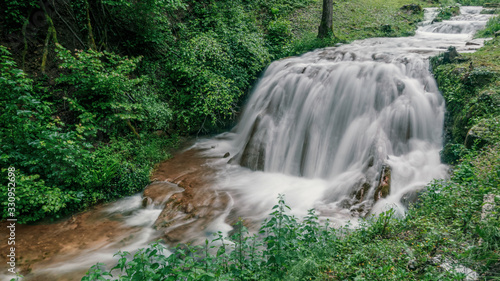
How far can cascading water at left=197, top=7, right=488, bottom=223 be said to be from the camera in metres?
6.14

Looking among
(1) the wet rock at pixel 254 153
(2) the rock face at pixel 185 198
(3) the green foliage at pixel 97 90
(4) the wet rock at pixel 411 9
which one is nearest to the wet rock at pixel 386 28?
(4) the wet rock at pixel 411 9

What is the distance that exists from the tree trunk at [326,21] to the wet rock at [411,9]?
7.17m

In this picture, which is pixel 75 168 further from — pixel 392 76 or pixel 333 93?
pixel 392 76

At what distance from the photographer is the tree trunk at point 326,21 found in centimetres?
1319

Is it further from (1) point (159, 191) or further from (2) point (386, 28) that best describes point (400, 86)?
(2) point (386, 28)

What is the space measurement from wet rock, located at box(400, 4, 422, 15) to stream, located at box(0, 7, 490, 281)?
7760mm

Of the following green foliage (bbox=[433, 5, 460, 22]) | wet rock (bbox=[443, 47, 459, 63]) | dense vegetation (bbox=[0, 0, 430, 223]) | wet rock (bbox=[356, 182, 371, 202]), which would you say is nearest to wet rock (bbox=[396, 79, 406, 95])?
wet rock (bbox=[443, 47, 459, 63])

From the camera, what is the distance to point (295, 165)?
798cm

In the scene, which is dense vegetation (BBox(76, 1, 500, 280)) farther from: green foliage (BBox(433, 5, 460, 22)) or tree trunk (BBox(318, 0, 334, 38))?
green foliage (BBox(433, 5, 460, 22))

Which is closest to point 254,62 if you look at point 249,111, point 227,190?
point 249,111

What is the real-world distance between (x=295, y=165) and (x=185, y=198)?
126 inches

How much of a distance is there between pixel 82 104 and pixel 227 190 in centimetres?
412

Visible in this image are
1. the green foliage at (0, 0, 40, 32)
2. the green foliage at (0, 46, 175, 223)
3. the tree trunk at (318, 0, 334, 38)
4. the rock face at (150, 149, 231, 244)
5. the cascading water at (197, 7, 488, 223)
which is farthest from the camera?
the tree trunk at (318, 0, 334, 38)

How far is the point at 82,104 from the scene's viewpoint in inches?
273
